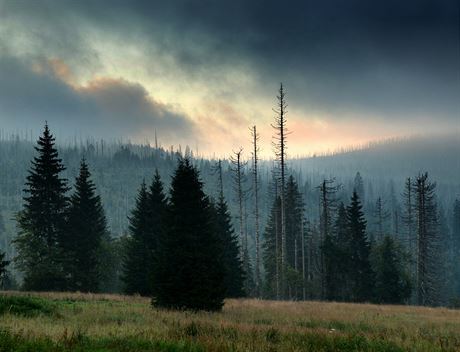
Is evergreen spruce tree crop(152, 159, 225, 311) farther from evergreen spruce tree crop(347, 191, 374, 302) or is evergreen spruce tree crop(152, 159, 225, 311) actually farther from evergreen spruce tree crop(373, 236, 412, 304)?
evergreen spruce tree crop(373, 236, 412, 304)

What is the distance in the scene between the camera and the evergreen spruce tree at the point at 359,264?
140ft

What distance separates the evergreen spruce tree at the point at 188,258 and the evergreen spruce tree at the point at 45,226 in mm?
19173

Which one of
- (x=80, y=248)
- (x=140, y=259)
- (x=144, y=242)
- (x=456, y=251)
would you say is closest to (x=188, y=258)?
(x=140, y=259)

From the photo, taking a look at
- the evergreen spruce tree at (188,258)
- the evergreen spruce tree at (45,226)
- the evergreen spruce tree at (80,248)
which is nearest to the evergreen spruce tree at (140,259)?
the evergreen spruce tree at (80,248)

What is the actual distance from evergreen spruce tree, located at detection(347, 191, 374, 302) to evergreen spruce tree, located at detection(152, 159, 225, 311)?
27757 millimetres

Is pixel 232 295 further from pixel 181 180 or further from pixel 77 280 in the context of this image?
pixel 181 180

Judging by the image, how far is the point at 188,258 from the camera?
17.3 metres

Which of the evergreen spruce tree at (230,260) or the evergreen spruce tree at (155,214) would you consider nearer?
the evergreen spruce tree at (155,214)

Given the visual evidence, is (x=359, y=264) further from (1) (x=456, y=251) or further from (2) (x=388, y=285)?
(1) (x=456, y=251)

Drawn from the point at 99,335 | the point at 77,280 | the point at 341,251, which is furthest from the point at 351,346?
the point at 341,251

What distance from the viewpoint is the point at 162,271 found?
17.4 metres

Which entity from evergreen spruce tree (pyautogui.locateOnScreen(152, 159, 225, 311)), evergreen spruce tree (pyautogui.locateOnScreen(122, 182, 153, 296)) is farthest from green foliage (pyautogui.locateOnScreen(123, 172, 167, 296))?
evergreen spruce tree (pyautogui.locateOnScreen(152, 159, 225, 311))

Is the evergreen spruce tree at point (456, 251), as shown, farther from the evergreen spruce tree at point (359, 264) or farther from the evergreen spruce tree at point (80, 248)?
the evergreen spruce tree at point (80, 248)

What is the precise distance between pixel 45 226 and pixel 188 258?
23.0m
